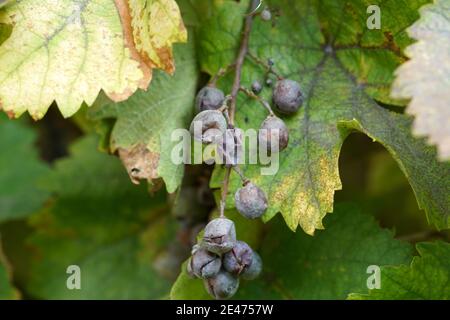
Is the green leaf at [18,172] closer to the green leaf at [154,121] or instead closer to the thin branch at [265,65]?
the green leaf at [154,121]

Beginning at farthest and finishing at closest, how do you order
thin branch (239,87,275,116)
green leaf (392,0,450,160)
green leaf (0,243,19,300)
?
A: green leaf (0,243,19,300) < thin branch (239,87,275,116) < green leaf (392,0,450,160)

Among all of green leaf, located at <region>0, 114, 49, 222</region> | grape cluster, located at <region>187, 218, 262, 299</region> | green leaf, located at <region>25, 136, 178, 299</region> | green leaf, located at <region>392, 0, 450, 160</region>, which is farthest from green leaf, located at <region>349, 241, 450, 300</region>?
green leaf, located at <region>0, 114, 49, 222</region>

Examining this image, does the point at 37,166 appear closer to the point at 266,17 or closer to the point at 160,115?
the point at 160,115

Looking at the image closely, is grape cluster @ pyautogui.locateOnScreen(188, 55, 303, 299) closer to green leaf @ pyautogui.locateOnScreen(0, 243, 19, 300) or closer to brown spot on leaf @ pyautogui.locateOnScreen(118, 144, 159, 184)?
brown spot on leaf @ pyautogui.locateOnScreen(118, 144, 159, 184)

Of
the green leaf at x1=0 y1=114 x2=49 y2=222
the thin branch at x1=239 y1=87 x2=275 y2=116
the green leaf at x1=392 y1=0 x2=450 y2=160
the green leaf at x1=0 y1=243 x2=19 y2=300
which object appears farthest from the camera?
the green leaf at x1=0 y1=114 x2=49 y2=222

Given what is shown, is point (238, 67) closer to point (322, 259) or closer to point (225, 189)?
point (225, 189)

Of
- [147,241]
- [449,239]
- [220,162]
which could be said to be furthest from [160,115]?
[449,239]
